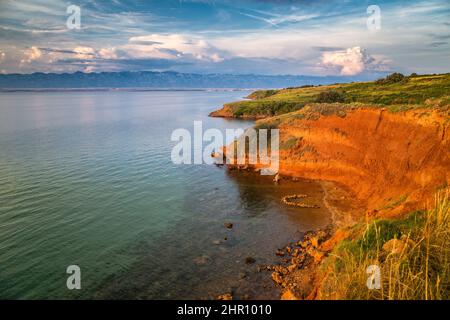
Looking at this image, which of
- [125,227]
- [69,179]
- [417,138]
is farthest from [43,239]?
[417,138]

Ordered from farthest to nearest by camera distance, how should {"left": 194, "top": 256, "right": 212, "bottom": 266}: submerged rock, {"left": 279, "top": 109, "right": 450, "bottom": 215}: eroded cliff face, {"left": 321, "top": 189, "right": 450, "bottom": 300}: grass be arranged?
{"left": 279, "top": 109, "right": 450, "bottom": 215}: eroded cliff face → {"left": 194, "top": 256, "right": 212, "bottom": 266}: submerged rock → {"left": 321, "top": 189, "right": 450, "bottom": 300}: grass

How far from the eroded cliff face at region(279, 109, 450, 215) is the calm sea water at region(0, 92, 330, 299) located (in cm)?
411

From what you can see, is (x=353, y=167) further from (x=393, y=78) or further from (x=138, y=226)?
(x=393, y=78)

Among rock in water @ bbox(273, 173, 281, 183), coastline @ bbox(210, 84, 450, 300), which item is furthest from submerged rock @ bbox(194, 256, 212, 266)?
rock in water @ bbox(273, 173, 281, 183)

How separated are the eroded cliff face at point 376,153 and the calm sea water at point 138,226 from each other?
411 centimetres

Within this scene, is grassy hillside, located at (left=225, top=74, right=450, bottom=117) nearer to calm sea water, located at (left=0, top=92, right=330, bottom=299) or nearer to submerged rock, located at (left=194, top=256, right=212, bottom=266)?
calm sea water, located at (left=0, top=92, right=330, bottom=299)

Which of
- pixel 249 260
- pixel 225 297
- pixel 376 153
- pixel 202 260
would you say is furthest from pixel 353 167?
pixel 225 297

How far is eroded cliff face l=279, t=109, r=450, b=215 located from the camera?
24.0m

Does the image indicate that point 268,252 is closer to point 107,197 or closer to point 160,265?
point 160,265

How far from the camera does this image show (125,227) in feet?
79.7

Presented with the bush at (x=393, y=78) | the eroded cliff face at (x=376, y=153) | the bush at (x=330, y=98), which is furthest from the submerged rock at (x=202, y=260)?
the bush at (x=393, y=78)

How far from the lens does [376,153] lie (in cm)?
3244

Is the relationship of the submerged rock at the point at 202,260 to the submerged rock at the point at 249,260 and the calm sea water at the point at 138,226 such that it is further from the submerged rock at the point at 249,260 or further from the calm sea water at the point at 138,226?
the submerged rock at the point at 249,260
